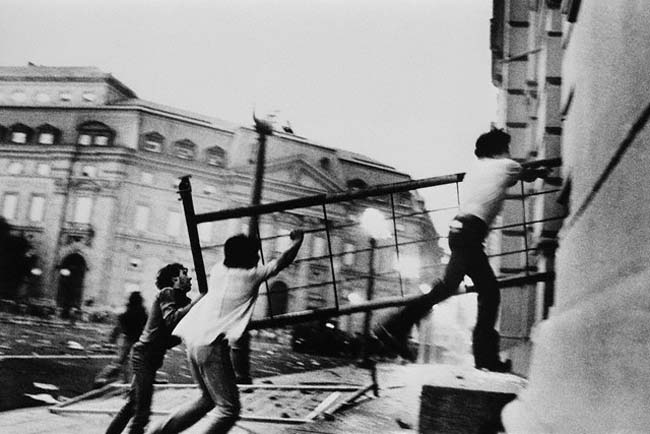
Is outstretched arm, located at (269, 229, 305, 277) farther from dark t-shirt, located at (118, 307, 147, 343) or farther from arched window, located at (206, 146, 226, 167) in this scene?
arched window, located at (206, 146, 226, 167)

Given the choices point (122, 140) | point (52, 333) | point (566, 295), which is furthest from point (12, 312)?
point (566, 295)

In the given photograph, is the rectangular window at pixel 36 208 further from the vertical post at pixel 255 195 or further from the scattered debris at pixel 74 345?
the scattered debris at pixel 74 345

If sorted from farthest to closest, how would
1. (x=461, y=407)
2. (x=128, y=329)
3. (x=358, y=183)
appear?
1. (x=358, y=183)
2. (x=128, y=329)
3. (x=461, y=407)

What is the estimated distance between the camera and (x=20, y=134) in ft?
13.7

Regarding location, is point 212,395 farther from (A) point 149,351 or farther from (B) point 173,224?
(B) point 173,224

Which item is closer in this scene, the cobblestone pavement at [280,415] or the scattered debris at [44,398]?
the cobblestone pavement at [280,415]

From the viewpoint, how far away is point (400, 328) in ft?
7.72

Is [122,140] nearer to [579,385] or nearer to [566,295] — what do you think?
[566,295]

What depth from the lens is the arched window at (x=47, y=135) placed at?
4250 mm

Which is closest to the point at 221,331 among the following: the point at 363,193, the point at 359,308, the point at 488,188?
the point at 359,308

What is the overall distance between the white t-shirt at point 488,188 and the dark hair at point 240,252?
0.96 m

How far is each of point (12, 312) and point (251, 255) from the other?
3503 mm

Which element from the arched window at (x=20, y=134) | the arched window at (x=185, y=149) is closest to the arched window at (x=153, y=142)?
the arched window at (x=185, y=149)

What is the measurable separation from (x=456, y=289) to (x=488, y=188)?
0.47 meters
